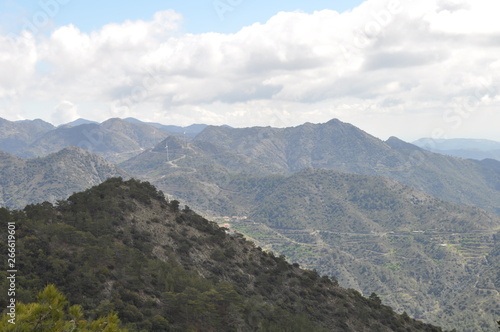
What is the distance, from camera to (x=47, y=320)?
50.4ft

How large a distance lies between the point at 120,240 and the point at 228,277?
852 inches

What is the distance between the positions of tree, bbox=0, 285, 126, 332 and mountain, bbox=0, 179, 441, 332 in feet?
74.8

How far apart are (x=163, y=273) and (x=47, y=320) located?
4415cm

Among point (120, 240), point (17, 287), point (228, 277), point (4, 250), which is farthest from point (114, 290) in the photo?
point (228, 277)

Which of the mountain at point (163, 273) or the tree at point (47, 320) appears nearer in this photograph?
the tree at point (47, 320)

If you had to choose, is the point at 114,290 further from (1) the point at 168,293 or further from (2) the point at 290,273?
(2) the point at 290,273

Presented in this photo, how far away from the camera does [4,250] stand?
50.0 metres

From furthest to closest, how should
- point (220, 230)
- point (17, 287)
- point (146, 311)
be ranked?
point (220, 230), point (146, 311), point (17, 287)

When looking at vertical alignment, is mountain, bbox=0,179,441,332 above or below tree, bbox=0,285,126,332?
below

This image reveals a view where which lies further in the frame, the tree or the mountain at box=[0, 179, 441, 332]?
the mountain at box=[0, 179, 441, 332]

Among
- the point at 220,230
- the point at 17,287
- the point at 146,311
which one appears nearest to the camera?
the point at 17,287

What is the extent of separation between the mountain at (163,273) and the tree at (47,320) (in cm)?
2280

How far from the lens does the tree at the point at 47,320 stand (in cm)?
1462

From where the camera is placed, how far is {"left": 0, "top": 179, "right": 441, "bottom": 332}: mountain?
46.3m
